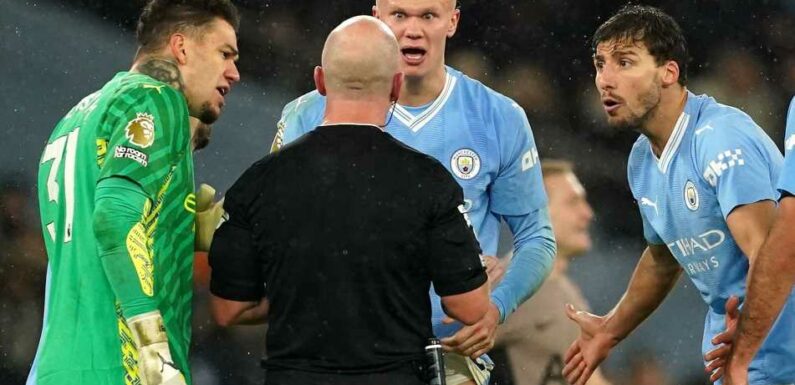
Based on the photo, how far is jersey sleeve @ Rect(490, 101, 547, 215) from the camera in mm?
3717

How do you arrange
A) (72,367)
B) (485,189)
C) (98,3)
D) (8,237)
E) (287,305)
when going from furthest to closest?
(98,3) → (8,237) → (485,189) → (72,367) → (287,305)

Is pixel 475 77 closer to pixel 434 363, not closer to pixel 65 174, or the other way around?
pixel 65 174

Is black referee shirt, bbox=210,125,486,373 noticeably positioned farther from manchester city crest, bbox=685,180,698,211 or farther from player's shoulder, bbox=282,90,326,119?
manchester city crest, bbox=685,180,698,211

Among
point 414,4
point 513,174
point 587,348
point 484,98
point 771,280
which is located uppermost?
point 414,4

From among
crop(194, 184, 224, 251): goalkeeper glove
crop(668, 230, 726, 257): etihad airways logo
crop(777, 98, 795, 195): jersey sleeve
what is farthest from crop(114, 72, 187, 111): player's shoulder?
crop(668, 230, 726, 257): etihad airways logo

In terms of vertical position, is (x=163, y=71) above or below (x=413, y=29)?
below

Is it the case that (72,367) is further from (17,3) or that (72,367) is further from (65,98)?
(17,3)

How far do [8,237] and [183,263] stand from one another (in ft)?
11.9

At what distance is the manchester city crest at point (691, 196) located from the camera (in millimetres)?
3861

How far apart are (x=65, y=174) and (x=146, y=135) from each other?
9.7 inches

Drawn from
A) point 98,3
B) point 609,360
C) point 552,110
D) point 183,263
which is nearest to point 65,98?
point 98,3

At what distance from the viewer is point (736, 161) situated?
3.64 metres

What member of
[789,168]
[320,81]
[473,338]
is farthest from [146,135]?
[789,168]

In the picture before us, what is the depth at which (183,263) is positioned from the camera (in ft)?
10.4
